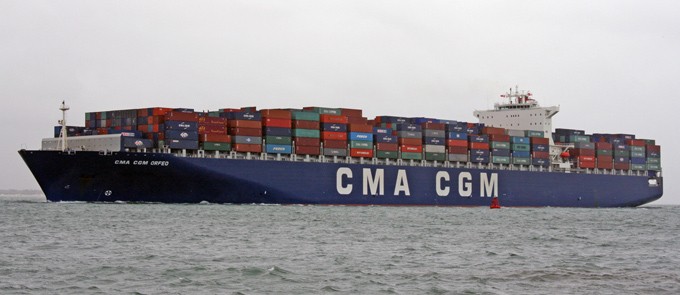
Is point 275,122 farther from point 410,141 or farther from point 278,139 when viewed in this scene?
point 410,141

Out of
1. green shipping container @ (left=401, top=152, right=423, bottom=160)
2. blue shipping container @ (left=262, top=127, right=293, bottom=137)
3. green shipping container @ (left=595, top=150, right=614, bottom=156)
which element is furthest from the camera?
green shipping container @ (left=595, top=150, right=614, bottom=156)

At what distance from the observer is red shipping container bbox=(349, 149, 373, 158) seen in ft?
217

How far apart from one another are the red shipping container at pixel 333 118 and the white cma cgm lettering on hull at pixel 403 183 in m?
3.45

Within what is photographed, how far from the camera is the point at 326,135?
6462cm

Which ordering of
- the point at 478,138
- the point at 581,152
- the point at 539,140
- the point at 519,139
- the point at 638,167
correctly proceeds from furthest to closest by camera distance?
1. the point at 638,167
2. the point at 581,152
3. the point at 539,140
4. the point at 519,139
5. the point at 478,138

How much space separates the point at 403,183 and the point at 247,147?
1440cm

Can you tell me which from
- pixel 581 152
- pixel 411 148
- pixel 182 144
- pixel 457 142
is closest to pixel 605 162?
pixel 581 152

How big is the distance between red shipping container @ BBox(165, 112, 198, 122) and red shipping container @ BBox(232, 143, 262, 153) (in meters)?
3.39

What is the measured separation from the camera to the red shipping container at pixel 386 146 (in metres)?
68.2

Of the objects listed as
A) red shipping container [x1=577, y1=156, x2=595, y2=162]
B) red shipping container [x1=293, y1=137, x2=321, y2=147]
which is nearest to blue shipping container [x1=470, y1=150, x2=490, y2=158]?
red shipping container [x1=577, y1=156, x2=595, y2=162]

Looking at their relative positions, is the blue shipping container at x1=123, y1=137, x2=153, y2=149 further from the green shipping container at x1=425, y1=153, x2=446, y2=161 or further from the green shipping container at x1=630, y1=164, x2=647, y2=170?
the green shipping container at x1=630, y1=164, x2=647, y2=170

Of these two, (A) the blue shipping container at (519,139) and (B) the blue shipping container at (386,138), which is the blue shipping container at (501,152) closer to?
(A) the blue shipping container at (519,139)

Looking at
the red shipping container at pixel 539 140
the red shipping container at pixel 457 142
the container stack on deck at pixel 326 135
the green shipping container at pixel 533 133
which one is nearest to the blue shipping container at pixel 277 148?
the container stack on deck at pixel 326 135

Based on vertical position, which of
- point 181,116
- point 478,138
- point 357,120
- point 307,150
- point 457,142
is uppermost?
point 357,120
